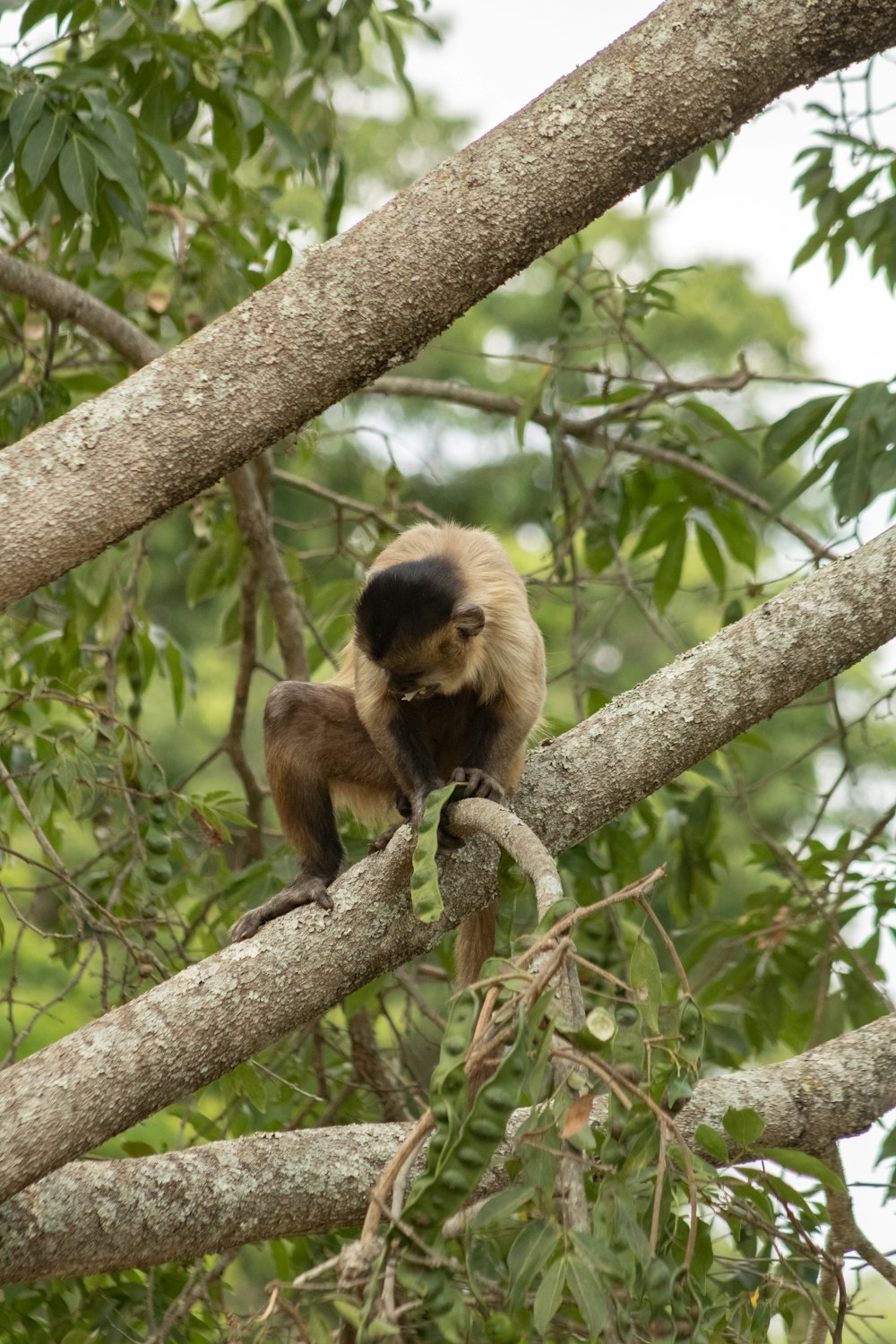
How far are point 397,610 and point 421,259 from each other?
41.5 inches

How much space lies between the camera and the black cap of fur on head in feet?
10.5

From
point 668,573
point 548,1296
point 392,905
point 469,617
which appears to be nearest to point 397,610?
point 469,617

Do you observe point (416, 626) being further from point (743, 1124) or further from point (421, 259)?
point (743, 1124)

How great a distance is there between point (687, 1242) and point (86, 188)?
2.59 metres

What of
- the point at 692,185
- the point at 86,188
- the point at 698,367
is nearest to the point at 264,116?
the point at 86,188

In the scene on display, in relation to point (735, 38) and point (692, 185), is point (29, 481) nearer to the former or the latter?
point (735, 38)

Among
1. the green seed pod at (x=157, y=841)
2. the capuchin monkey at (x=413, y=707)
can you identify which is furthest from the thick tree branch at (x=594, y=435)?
the green seed pod at (x=157, y=841)

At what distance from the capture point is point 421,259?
231cm

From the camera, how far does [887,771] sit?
11008 mm

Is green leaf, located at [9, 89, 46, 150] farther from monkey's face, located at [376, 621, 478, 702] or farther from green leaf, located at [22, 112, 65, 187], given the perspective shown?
monkey's face, located at [376, 621, 478, 702]

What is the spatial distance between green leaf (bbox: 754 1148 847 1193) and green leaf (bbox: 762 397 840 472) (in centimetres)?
207

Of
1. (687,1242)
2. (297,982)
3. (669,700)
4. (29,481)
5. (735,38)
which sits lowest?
(687,1242)

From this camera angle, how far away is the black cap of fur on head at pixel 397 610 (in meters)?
3.20

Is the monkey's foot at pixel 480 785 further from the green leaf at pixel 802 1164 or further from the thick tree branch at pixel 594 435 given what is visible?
the thick tree branch at pixel 594 435
